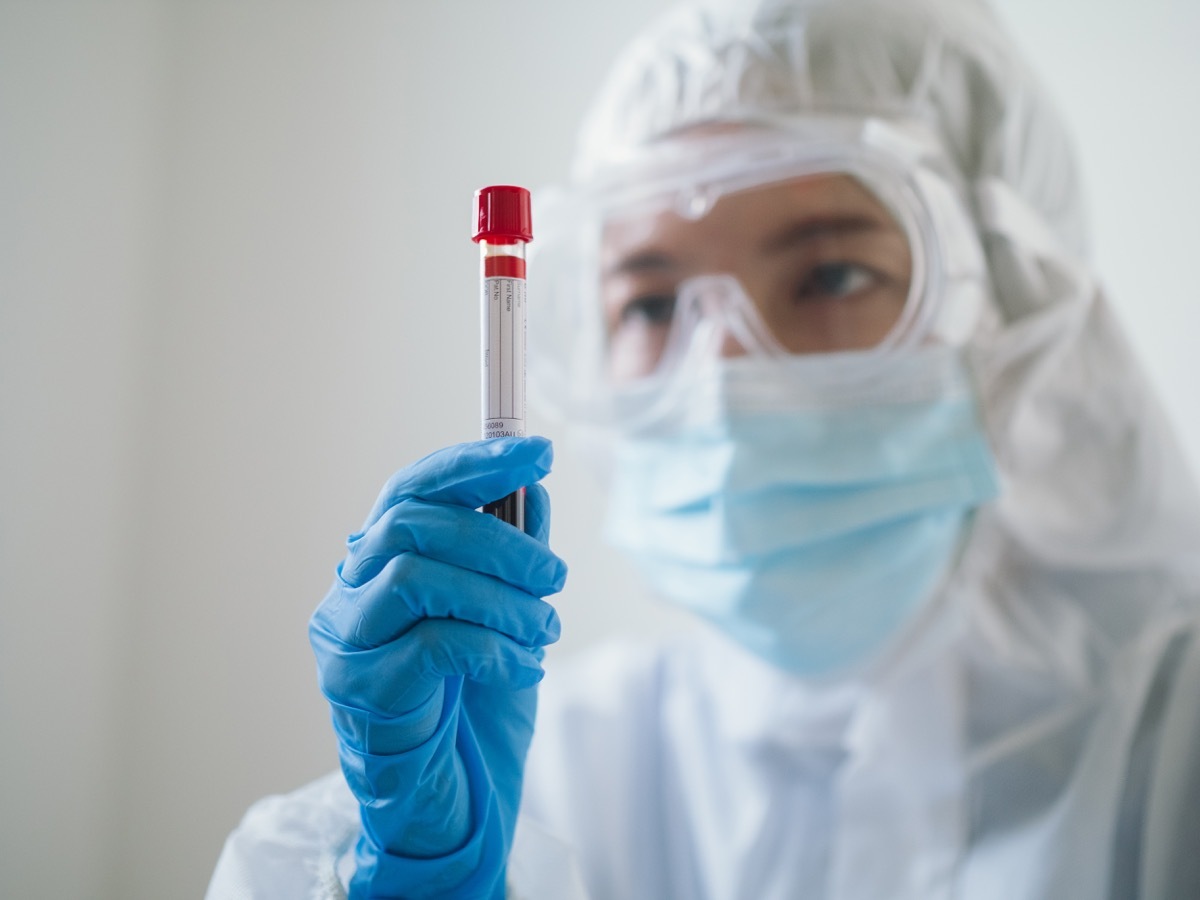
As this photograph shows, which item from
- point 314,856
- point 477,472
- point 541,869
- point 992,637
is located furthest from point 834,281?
point 314,856

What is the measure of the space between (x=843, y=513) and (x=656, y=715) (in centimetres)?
50

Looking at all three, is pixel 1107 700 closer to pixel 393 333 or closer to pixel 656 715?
pixel 656 715

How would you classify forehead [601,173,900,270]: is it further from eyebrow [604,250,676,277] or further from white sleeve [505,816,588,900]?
white sleeve [505,816,588,900]

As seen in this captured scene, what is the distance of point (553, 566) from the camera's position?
2.02 feet

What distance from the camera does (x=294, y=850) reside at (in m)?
0.71

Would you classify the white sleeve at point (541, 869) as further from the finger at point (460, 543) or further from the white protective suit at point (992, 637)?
the finger at point (460, 543)

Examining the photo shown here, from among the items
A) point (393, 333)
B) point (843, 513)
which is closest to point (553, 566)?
point (843, 513)

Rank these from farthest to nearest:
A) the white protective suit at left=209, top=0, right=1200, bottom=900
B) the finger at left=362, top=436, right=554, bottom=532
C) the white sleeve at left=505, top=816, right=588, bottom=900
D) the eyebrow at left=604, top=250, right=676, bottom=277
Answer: the eyebrow at left=604, top=250, right=676, bottom=277 → the white protective suit at left=209, top=0, right=1200, bottom=900 → the white sleeve at left=505, top=816, right=588, bottom=900 → the finger at left=362, top=436, right=554, bottom=532

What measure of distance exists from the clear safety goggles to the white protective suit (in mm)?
76

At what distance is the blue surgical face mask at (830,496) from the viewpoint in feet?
3.15

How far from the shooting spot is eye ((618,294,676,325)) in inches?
45.3

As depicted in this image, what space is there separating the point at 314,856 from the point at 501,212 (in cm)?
58

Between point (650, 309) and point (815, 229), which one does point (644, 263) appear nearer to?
point (650, 309)

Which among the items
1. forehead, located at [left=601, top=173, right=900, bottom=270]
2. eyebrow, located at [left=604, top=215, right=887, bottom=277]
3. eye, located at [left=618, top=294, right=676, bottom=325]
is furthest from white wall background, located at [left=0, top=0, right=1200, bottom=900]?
eyebrow, located at [left=604, top=215, right=887, bottom=277]
